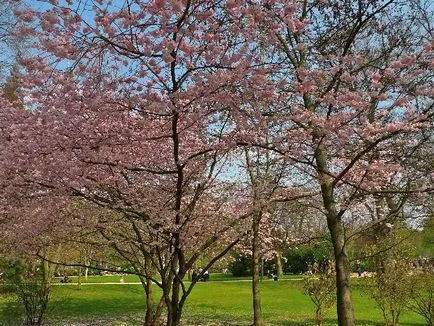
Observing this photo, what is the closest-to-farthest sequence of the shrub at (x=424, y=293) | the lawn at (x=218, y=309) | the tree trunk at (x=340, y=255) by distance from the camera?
the tree trunk at (x=340, y=255) < the shrub at (x=424, y=293) < the lawn at (x=218, y=309)

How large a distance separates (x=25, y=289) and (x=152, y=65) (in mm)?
11419

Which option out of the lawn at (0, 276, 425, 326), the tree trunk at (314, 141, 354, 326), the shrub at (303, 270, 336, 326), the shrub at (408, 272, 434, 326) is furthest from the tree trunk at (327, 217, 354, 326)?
the lawn at (0, 276, 425, 326)

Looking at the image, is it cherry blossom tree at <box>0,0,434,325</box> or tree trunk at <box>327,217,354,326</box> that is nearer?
cherry blossom tree at <box>0,0,434,325</box>

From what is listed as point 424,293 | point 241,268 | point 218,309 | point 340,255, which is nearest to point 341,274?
point 340,255

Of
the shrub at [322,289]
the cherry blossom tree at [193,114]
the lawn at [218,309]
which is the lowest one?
the lawn at [218,309]

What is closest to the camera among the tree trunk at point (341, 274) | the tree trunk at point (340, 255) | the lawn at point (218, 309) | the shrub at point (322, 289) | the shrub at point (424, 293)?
the tree trunk at point (340, 255)

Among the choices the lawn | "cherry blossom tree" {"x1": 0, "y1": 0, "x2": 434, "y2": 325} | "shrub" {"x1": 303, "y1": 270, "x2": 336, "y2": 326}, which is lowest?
the lawn

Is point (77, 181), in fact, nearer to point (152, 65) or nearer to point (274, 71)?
point (152, 65)

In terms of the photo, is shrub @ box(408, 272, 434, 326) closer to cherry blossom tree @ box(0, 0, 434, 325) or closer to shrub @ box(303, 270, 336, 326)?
shrub @ box(303, 270, 336, 326)

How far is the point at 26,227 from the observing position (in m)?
6.98

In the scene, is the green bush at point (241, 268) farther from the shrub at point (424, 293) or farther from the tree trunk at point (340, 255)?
the tree trunk at point (340, 255)

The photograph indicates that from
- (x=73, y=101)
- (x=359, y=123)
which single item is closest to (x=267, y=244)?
(x=359, y=123)

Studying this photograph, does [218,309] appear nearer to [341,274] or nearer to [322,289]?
[322,289]

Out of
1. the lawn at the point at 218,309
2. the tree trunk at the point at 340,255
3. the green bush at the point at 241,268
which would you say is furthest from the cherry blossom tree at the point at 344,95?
the green bush at the point at 241,268
